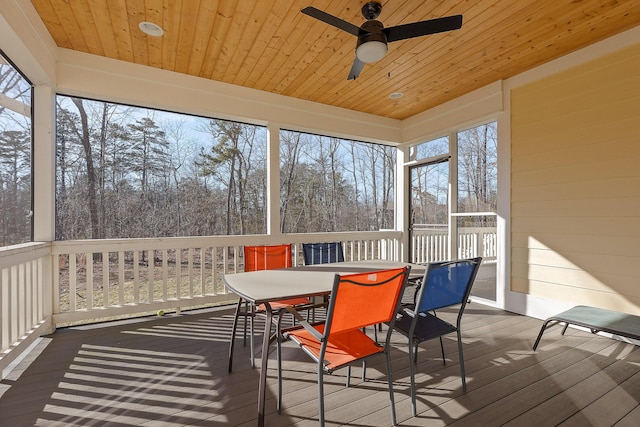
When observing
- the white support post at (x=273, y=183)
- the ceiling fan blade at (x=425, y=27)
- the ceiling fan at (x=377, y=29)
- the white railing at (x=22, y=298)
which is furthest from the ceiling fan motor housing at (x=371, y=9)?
the white railing at (x=22, y=298)

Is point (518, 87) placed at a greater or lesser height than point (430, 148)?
greater

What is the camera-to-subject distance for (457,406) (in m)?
1.85

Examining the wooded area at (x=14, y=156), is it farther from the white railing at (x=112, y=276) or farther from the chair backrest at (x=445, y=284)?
the chair backrest at (x=445, y=284)

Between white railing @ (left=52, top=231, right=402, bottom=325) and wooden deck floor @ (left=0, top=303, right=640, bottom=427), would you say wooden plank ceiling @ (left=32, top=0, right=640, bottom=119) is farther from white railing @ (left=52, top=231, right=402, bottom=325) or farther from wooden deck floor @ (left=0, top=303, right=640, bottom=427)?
wooden deck floor @ (left=0, top=303, right=640, bottom=427)

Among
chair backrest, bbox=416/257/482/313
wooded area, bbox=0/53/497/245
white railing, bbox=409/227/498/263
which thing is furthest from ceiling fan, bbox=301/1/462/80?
white railing, bbox=409/227/498/263

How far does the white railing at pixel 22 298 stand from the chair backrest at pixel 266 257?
1.71 meters

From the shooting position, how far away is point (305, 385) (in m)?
2.09

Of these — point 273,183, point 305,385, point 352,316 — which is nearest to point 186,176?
point 273,183

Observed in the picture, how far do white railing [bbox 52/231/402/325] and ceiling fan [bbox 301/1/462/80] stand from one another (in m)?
2.67

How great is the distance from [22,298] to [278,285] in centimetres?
222

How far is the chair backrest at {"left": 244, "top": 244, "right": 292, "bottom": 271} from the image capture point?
2830 mm

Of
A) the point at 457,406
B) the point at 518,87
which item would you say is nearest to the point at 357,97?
the point at 518,87

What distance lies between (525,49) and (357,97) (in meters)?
1.99

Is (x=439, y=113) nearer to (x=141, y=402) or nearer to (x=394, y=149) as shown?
(x=394, y=149)
